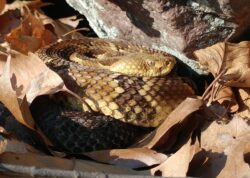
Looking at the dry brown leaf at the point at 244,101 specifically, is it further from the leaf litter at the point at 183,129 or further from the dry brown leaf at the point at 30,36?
the dry brown leaf at the point at 30,36

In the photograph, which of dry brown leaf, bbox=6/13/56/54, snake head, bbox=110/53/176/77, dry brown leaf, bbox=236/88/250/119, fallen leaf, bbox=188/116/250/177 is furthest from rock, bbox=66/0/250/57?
fallen leaf, bbox=188/116/250/177

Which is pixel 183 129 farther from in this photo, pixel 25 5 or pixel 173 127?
pixel 25 5

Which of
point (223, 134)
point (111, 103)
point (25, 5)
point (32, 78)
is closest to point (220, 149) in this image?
point (223, 134)

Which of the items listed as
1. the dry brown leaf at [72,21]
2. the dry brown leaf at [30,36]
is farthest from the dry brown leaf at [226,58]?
the dry brown leaf at [72,21]

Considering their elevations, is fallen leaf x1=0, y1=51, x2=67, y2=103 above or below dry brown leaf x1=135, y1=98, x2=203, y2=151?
above

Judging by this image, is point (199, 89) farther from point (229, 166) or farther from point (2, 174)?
point (2, 174)

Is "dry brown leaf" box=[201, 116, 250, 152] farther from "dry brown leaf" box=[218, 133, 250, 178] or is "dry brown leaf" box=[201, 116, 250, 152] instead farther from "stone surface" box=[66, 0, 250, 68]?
"stone surface" box=[66, 0, 250, 68]
